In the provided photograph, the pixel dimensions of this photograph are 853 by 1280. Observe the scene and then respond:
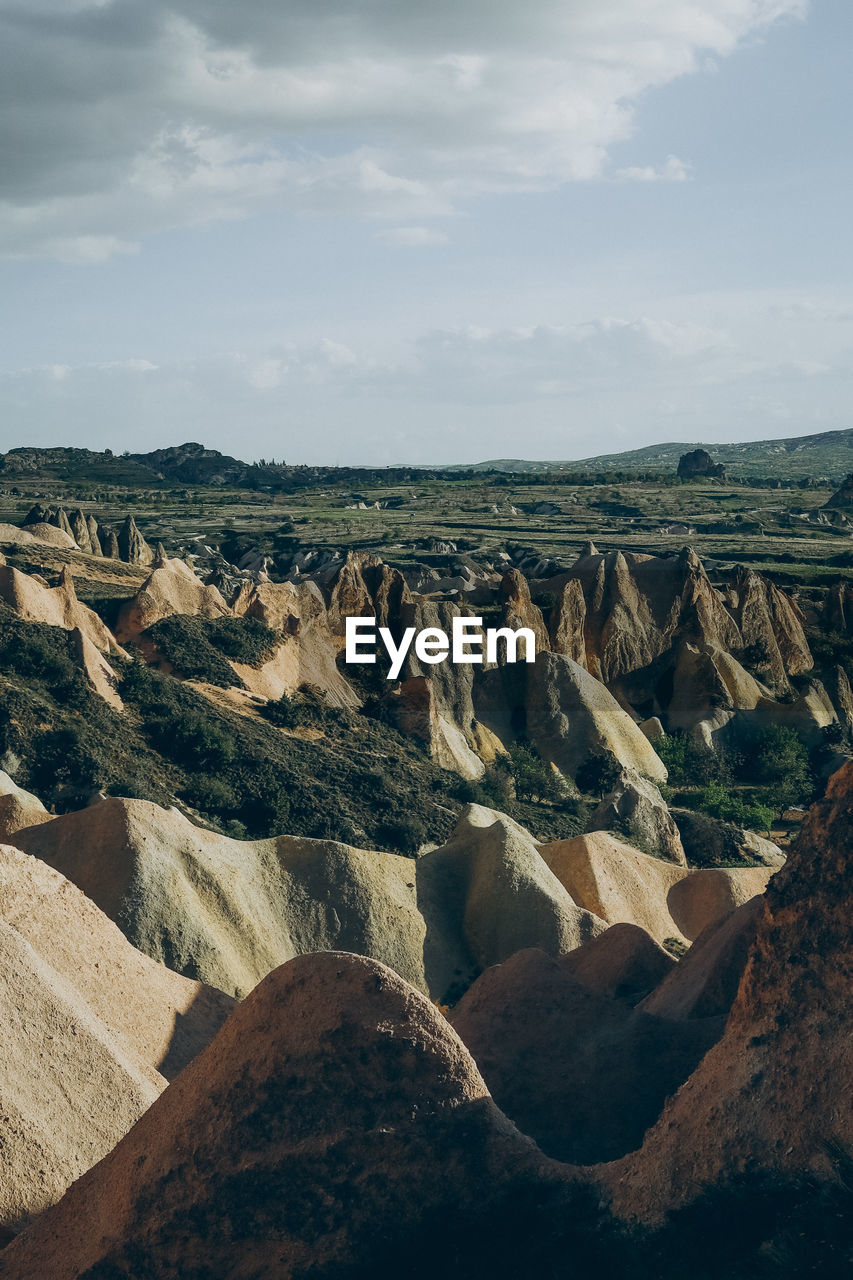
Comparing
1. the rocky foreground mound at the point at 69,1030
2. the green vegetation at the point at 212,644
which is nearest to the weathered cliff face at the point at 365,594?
the green vegetation at the point at 212,644

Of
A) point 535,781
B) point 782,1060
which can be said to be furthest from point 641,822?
point 782,1060

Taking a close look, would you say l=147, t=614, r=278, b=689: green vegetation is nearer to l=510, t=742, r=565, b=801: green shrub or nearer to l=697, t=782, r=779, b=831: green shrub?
l=510, t=742, r=565, b=801: green shrub

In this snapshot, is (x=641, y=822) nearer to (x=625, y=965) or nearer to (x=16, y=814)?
(x=625, y=965)

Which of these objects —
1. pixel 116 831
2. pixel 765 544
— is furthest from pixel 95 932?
pixel 765 544

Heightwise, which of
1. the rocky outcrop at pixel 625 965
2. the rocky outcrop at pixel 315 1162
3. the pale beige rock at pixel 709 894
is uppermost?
the rocky outcrop at pixel 315 1162

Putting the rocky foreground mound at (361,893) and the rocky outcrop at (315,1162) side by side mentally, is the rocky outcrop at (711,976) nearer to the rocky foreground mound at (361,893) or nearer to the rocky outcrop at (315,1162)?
the rocky foreground mound at (361,893)
